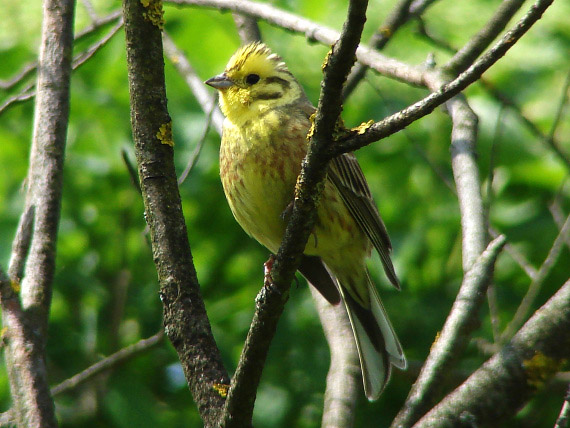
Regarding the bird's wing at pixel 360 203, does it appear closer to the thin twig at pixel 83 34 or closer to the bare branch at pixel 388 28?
the bare branch at pixel 388 28

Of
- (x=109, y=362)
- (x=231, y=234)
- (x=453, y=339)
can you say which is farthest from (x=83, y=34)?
(x=453, y=339)

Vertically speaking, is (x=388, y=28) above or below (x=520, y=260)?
above

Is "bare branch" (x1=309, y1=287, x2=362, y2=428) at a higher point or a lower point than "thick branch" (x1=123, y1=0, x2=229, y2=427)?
lower

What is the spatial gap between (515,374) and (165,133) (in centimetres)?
159

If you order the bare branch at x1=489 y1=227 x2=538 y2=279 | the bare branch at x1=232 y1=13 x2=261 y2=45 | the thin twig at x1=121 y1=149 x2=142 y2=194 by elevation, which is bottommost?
the bare branch at x1=489 y1=227 x2=538 y2=279

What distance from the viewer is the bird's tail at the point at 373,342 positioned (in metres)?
4.40

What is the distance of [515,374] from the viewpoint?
7.86 ft

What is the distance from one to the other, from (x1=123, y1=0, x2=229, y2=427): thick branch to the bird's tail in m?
1.41

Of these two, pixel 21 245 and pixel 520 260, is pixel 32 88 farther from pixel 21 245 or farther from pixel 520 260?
pixel 520 260

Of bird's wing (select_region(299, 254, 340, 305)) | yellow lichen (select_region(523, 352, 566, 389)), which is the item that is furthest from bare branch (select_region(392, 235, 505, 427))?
bird's wing (select_region(299, 254, 340, 305))

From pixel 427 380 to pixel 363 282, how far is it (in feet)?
7.03

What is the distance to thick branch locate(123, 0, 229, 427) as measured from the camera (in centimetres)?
304

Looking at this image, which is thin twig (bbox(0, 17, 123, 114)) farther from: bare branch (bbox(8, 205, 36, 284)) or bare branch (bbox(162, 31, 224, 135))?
bare branch (bbox(8, 205, 36, 284))

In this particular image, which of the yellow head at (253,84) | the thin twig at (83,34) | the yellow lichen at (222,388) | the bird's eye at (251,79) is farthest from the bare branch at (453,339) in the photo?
the thin twig at (83,34)
